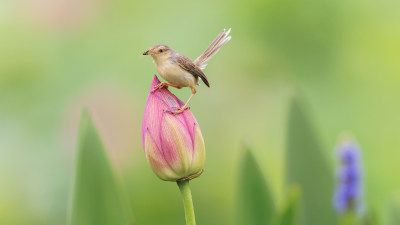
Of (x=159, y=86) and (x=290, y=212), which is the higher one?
(x=159, y=86)

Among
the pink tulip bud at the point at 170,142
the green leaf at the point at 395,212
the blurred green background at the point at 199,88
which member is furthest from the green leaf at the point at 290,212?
the blurred green background at the point at 199,88

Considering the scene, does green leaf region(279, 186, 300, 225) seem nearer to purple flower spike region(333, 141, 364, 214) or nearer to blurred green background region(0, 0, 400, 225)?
purple flower spike region(333, 141, 364, 214)

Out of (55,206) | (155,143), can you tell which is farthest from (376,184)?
(155,143)

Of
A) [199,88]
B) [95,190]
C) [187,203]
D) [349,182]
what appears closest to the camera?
[187,203]

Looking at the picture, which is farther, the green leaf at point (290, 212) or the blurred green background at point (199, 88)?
the blurred green background at point (199, 88)

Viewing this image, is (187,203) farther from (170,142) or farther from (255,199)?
(255,199)

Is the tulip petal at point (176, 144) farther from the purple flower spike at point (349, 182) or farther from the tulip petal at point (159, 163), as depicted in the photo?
the purple flower spike at point (349, 182)

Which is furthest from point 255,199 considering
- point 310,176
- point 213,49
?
point 213,49
